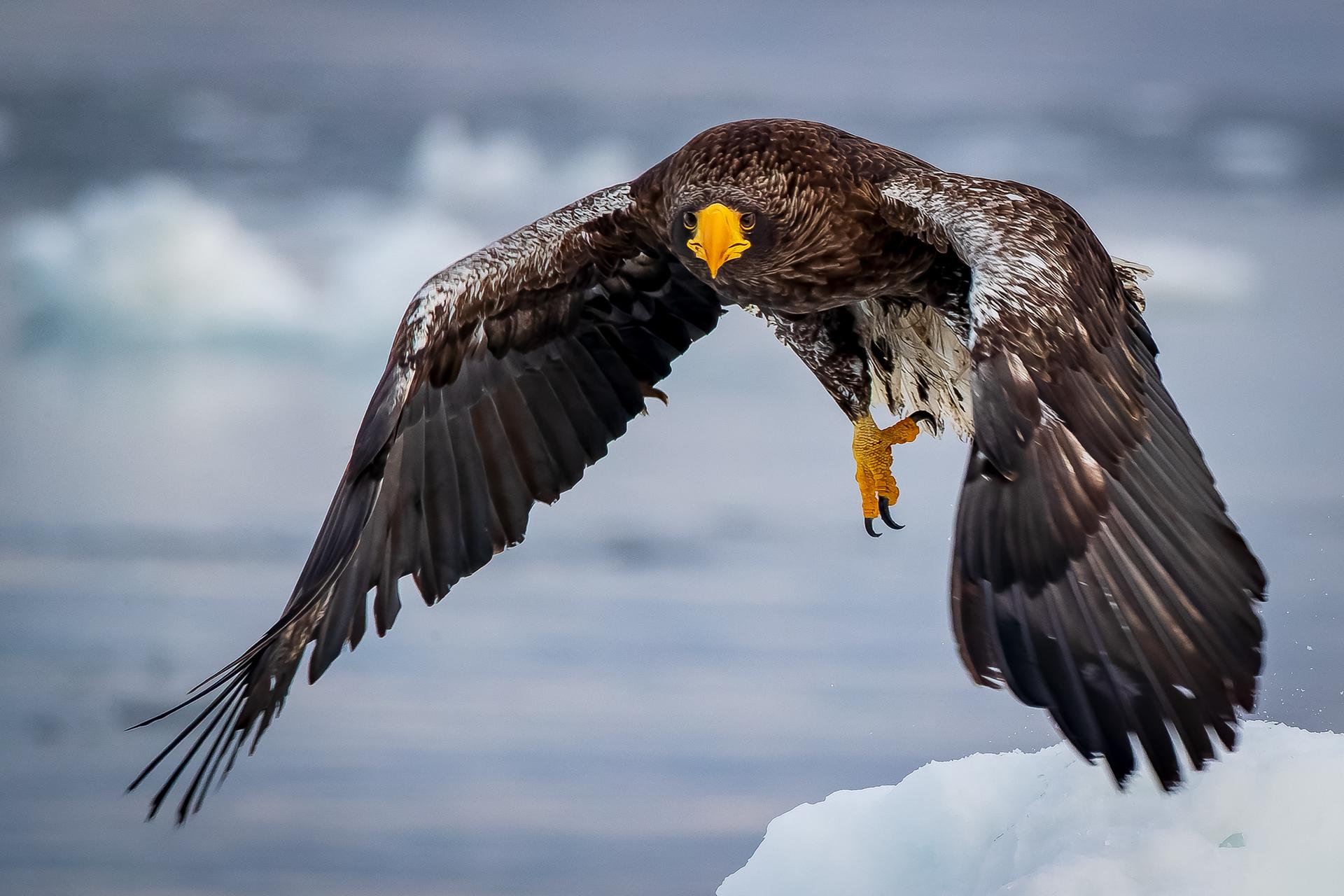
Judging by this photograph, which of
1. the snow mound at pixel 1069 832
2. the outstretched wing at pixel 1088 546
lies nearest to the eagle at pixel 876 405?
the outstretched wing at pixel 1088 546

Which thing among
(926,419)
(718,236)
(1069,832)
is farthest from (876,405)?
(1069,832)

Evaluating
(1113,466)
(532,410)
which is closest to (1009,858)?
(1113,466)

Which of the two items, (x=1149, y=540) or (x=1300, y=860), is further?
(x=1300, y=860)

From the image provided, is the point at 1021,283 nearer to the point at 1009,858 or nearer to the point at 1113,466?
the point at 1113,466

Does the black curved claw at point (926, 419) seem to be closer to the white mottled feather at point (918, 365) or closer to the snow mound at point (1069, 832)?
the white mottled feather at point (918, 365)

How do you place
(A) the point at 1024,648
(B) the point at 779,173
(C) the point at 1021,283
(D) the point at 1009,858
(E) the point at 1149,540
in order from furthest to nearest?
(D) the point at 1009,858 → (B) the point at 779,173 → (C) the point at 1021,283 → (E) the point at 1149,540 → (A) the point at 1024,648

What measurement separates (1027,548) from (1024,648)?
22 centimetres

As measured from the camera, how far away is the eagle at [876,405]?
266 centimetres

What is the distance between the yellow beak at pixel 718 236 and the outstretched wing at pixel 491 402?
2.24 ft

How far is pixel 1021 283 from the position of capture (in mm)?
3213

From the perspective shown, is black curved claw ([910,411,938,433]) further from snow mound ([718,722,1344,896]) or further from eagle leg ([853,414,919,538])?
snow mound ([718,722,1344,896])

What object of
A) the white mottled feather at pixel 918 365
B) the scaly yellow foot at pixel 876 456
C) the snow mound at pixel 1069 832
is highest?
the white mottled feather at pixel 918 365

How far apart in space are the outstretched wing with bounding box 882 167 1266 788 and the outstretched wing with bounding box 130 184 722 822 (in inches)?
60.3

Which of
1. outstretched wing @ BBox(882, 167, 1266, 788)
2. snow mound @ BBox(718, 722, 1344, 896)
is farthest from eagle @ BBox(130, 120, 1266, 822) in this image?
snow mound @ BBox(718, 722, 1344, 896)
